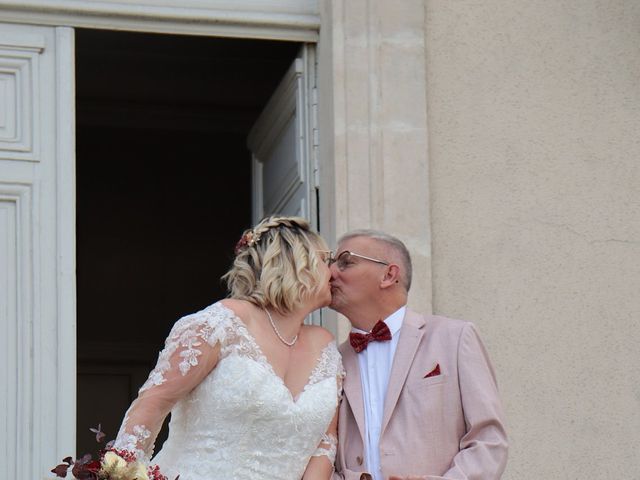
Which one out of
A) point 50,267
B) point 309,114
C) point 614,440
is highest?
point 309,114

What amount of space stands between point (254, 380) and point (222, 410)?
137 millimetres

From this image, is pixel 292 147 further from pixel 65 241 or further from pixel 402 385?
pixel 402 385

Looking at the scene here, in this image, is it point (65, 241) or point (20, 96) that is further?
point (20, 96)

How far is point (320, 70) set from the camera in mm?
6754

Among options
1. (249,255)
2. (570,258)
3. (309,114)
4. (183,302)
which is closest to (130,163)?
(183,302)

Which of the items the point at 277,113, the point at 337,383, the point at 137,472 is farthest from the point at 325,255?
the point at 277,113

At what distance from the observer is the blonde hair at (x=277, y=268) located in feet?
17.7

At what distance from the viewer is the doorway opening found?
988 centimetres

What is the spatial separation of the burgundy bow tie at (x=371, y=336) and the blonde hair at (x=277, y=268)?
0.75 feet

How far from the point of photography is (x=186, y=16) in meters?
6.68

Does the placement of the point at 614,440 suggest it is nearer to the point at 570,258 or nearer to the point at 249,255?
the point at 570,258

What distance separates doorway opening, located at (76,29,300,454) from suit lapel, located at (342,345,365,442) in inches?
161

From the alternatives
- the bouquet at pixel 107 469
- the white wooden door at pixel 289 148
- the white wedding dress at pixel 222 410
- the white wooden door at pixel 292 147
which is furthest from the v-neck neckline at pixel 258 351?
the white wooden door at pixel 289 148

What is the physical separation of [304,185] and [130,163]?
3529 millimetres
